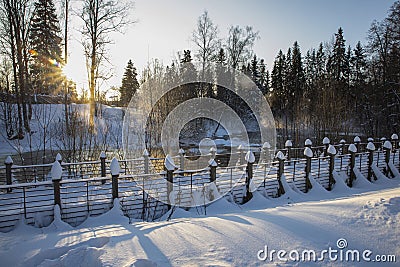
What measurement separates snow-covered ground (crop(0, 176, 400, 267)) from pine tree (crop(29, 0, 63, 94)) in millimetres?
15566

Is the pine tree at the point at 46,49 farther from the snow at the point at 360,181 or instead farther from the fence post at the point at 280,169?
the snow at the point at 360,181

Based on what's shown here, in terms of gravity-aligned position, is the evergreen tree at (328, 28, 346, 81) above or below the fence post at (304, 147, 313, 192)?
above

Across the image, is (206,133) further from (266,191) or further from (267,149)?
(266,191)

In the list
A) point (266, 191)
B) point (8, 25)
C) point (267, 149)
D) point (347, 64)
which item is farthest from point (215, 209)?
point (347, 64)

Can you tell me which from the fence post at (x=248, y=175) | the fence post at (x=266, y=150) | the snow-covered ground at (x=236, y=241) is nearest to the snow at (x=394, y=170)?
the fence post at (x=266, y=150)

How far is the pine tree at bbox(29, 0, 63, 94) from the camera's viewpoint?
17.3m

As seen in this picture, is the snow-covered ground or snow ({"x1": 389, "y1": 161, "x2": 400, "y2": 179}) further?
snow ({"x1": 389, "y1": 161, "x2": 400, "y2": 179})

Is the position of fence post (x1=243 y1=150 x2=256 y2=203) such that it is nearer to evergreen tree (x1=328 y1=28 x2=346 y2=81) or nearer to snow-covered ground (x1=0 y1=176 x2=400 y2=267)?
snow-covered ground (x1=0 y1=176 x2=400 y2=267)

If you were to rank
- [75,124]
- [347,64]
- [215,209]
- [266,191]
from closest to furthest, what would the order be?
[215,209]
[266,191]
[75,124]
[347,64]

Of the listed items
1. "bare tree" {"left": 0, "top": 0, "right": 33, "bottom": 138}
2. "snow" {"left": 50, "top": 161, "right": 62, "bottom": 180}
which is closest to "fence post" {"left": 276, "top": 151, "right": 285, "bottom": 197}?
"snow" {"left": 50, "top": 161, "right": 62, "bottom": 180}

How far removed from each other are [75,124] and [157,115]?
3.55m

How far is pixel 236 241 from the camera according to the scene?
120 inches

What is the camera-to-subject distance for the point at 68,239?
3.46 m

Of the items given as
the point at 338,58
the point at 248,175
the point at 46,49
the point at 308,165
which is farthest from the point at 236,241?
the point at 338,58
